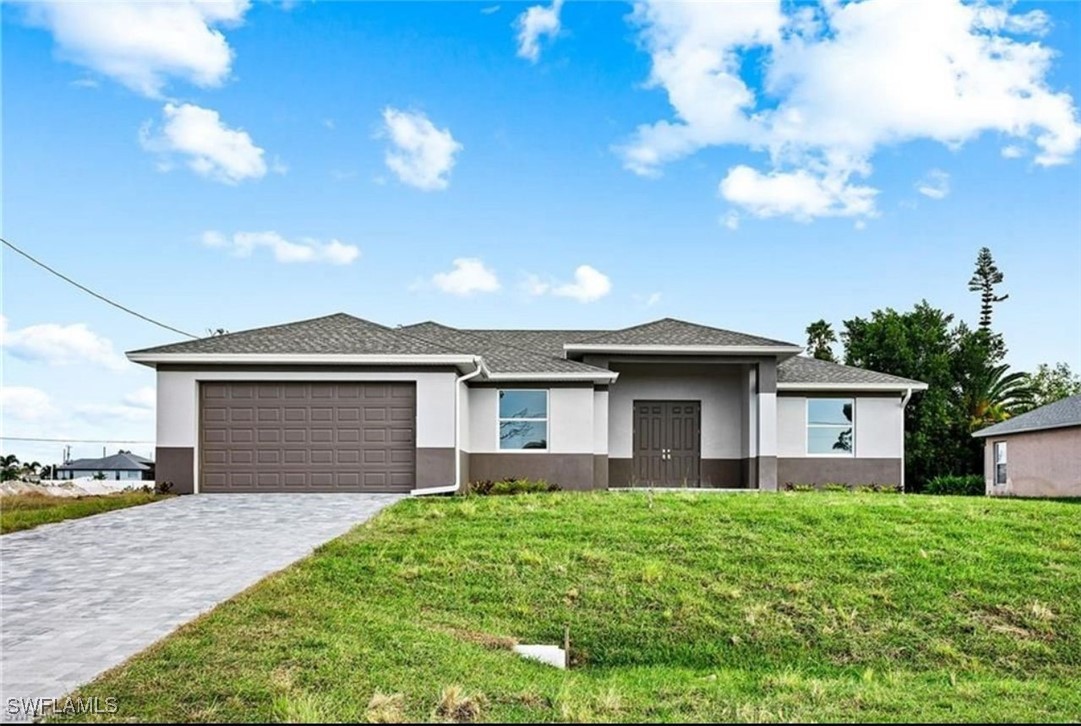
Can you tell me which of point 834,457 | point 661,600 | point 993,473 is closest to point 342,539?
point 661,600

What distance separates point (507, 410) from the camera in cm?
2269

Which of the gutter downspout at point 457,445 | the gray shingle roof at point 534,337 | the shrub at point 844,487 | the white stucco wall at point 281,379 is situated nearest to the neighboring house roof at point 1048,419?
the shrub at point 844,487

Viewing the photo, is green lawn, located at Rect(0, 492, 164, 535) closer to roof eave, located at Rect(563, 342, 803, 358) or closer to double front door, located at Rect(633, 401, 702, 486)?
roof eave, located at Rect(563, 342, 803, 358)

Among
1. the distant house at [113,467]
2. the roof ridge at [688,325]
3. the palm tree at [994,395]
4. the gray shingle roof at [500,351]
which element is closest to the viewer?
the gray shingle roof at [500,351]

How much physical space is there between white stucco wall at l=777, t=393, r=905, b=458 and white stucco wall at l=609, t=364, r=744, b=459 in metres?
1.02

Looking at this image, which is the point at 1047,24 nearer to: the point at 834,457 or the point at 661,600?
the point at 834,457

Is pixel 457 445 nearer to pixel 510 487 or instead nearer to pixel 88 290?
pixel 510 487

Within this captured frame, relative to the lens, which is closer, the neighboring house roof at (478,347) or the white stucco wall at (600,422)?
the neighboring house roof at (478,347)

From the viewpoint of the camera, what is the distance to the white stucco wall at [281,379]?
20.1m

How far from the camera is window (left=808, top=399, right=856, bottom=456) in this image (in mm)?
24406

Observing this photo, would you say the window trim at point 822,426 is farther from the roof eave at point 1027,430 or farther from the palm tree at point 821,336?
the palm tree at point 821,336

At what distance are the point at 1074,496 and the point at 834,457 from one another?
8.17m

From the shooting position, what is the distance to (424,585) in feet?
36.8

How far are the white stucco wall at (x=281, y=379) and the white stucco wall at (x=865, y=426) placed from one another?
28.2 ft
